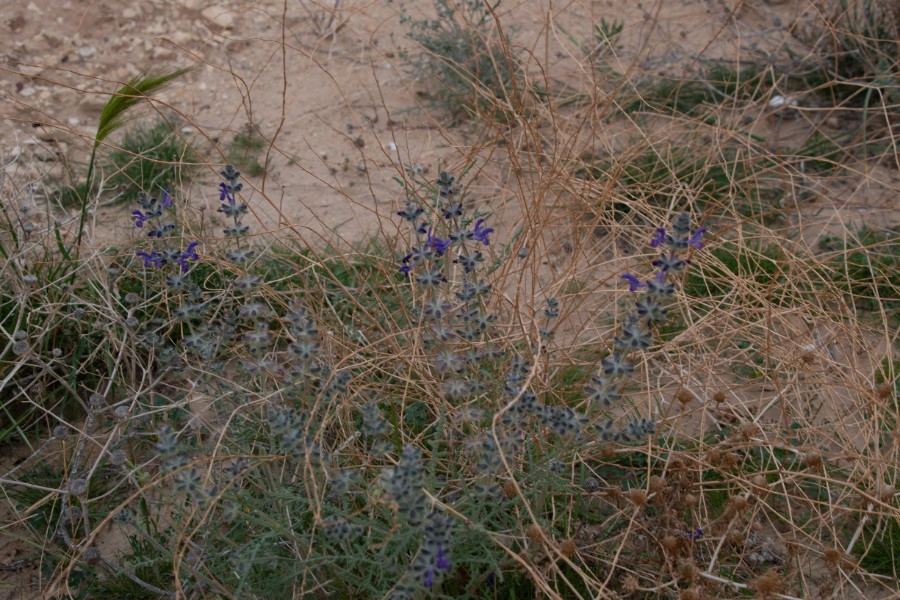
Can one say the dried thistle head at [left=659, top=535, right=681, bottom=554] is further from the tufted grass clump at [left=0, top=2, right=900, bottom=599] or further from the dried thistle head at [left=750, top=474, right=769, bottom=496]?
the dried thistle head at [left=750, top=474, right=769, bottom=496]

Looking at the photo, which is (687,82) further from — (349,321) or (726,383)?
(349,321)

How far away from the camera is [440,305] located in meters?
1.87

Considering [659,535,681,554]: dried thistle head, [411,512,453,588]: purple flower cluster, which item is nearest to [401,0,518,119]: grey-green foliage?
[659,535,681,554]: dried thistle head

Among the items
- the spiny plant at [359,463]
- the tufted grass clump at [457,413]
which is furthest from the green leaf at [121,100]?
the spiny plant at [359,463]

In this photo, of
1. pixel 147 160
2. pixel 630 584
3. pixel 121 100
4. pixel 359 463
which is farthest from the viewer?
pixel 147 160

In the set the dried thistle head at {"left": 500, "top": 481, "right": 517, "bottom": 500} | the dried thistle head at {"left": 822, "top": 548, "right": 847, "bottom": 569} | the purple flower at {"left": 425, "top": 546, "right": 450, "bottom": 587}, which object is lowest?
the dried thistle head at {"left": 822, "top": 548, "right": 847, "bottom": 569}

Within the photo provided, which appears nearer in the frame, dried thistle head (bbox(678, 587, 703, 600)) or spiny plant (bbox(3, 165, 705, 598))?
spiny plant (bbox(3, 165, 705, 598))

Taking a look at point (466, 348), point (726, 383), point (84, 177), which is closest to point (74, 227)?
point (84, 177)

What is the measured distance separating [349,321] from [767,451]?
1539 millimetres

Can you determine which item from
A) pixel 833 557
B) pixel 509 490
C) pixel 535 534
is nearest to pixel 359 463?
pixel 509 490

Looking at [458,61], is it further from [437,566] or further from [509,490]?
[437,566]

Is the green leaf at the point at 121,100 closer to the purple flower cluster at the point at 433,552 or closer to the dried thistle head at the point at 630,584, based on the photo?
the purple flower cluster at the point at 433,552

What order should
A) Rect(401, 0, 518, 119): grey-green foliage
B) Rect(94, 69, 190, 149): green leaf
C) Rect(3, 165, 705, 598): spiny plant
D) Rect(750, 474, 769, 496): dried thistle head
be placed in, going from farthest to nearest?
Rect(401, 0, 518, 119): grey-green foliage
Rect(94, 69, 190, 149): green leaf
Rect(750, 474, 769, 496): dried thistle head
Rect(3, 165, 705, 598): spiny plant

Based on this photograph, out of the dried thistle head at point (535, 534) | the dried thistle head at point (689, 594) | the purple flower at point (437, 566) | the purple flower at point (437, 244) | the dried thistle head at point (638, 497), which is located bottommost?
the dried thistle head at point (689, 594)
